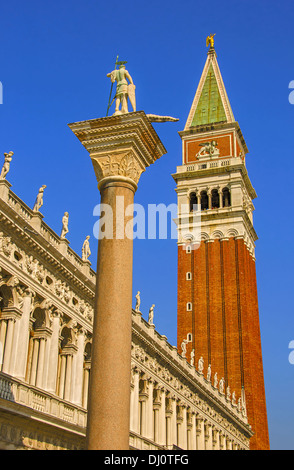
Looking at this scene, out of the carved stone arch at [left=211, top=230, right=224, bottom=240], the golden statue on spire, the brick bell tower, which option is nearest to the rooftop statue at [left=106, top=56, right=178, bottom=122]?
the brick bell tower

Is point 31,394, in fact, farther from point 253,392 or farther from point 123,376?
point 253,392

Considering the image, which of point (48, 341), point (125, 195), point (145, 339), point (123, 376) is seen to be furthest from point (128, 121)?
point (145, 339)

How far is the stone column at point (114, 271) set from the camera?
925 centimetres

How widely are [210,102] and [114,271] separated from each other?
221 feet

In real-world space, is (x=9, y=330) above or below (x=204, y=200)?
below

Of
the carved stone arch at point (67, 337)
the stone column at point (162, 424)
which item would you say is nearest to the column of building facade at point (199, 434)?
the stone column at point (162, 424)

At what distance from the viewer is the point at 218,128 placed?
71750 mm

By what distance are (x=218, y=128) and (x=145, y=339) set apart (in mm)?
41802

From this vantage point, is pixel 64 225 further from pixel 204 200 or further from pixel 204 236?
pixel 204 200

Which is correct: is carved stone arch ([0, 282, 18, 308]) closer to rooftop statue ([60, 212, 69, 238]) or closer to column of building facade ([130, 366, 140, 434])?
rooftop statue ([60, 212, 69, 238])

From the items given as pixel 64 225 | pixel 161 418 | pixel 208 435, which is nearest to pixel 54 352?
pixel 64 225

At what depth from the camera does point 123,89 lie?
39.6 feet

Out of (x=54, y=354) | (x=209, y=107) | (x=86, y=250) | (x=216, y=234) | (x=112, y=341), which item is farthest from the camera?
(x=209, y=107)
